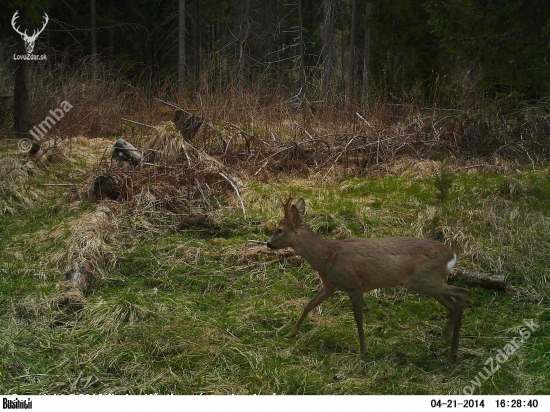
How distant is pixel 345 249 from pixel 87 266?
2.59 m

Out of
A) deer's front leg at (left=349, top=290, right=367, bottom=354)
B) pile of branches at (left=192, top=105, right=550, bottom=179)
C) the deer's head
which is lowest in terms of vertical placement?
deer's front leg at (left=349, top=290, right=367, bottom=354)

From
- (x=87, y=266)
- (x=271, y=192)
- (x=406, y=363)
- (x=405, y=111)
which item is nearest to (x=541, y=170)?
(x=405, y=111)

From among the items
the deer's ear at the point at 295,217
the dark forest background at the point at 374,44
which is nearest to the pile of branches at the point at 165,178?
Answer: the deer's ear at the point at 295,217

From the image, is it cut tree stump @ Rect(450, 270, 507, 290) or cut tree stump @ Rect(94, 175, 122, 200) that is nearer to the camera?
cut tree stump @ Rect(450, 270, 507, 290)

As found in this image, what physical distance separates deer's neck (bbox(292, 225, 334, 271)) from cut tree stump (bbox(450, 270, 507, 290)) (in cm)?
170

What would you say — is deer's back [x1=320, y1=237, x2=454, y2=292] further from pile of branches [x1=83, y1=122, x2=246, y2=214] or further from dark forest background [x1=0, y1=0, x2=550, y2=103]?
dark forest background [x1=0, y1=0, x2=550, y2=103]

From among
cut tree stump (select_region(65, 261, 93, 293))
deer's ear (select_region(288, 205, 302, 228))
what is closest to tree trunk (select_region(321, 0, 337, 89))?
cut tree stump (select_region(65, 261, 93, 293))

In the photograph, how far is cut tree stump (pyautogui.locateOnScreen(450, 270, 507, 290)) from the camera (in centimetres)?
577

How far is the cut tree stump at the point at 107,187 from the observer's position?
7812mm

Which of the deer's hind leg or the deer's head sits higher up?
the deer's head

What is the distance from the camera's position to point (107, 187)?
7.83m

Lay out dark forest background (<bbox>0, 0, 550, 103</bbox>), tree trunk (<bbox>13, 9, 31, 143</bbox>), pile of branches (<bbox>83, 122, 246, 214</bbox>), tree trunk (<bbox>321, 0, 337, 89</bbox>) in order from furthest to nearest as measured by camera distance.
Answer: tree trunk (<bbox>321, 0, 337, 89</bbox>) → tree trunk (<bbox>13, 9, 31, 143</bbox>) → dark forest background (<bbox>0, 0, 550, 103</bbox>) → pile of branches (<bbox>83, 122, 246, 214</bbox>)

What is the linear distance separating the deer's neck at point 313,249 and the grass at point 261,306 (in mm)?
564

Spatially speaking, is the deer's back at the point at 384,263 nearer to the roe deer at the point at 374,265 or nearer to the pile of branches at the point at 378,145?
the roe deer at the point at 374,265
